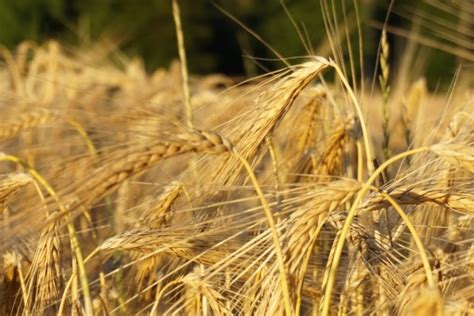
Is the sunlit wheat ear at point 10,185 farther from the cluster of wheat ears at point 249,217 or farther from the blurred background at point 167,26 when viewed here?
the blurred background at point 167,26

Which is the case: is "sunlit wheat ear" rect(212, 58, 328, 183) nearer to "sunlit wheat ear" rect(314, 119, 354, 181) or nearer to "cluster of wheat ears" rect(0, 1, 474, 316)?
"cluster of wheat ears" rect(0, 1, 474, 316)

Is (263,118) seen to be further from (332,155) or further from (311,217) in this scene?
(332,155)

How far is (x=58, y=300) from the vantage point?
94.6 inches

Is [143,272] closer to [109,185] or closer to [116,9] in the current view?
[109,185]

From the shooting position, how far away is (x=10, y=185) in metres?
2.26

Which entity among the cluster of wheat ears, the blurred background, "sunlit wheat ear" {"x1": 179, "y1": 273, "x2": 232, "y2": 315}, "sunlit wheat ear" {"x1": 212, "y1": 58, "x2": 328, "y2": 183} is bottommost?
"sunlit wheat ear" {"x1": 179, "y1": 273, "x2": 232, "y2": 315}

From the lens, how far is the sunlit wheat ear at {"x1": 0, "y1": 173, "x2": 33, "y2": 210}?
89.0 inches

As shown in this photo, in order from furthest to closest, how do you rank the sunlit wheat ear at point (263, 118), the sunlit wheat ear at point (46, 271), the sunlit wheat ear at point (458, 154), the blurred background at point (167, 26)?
the blurred background at point (167, 26) < the sunlit wheat ear at point (46, 271) < the sunlit wheat ear at point (263, 118) < the sunlit wheat ear at point (458, 154)

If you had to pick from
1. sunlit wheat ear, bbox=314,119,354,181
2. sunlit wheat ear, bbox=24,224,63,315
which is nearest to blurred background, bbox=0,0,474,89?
sunlit wheat ear, bbox=314,119,354,181

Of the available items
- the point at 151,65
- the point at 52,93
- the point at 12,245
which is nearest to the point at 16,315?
the point at 12,245

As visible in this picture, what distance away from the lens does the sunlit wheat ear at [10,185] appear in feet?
7.41

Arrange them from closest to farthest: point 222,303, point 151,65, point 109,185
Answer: point 109,185
point 222,303
point 151,65

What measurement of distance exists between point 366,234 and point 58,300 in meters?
0.65

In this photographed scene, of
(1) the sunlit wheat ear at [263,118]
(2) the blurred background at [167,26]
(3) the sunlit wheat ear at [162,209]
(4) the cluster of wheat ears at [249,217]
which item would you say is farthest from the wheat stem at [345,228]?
(2) the blurred background at [167,26]
